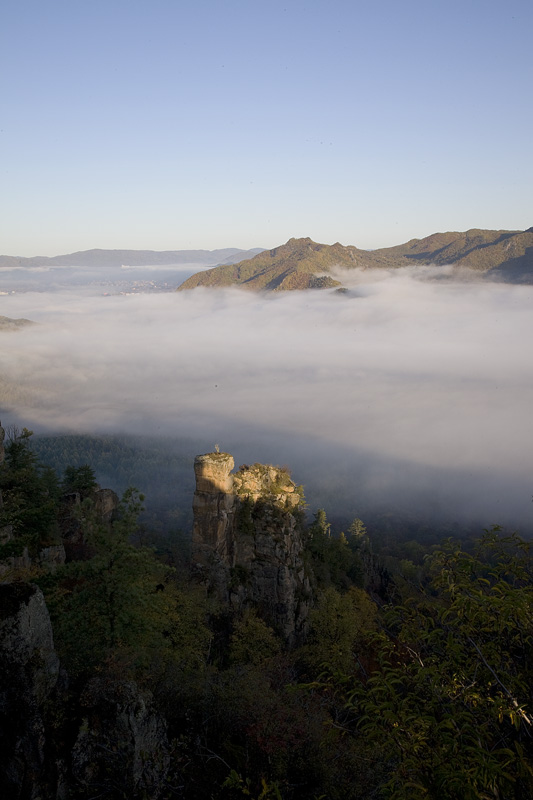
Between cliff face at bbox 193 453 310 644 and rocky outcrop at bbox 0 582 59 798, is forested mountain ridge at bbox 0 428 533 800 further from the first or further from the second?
cliff face at bbox 193 453 310 644

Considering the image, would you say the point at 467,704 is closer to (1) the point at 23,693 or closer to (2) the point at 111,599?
(1) the point at 23,693

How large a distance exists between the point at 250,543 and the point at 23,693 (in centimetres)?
2968

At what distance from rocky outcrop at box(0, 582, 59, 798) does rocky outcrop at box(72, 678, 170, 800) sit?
2.74ft

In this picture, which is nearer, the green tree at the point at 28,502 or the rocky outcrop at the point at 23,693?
the rocky outcrop at the point at 23,693

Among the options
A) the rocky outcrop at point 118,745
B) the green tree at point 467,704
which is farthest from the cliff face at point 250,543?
the green tree at point 467,704

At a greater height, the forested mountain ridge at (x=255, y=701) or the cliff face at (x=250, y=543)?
the forested mountain ridge at (x=255, y=701)

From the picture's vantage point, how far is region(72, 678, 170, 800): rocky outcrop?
36.2 ft

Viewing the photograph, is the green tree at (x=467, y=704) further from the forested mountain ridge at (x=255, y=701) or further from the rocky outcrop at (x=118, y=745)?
the rocky outcrop at (x=118, y=745)

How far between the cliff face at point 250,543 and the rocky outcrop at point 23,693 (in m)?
26.3

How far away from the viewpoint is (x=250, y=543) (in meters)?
40.0

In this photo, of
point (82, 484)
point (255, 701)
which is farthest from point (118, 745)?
point (82, 484)

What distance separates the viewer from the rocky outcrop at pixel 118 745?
434 inches

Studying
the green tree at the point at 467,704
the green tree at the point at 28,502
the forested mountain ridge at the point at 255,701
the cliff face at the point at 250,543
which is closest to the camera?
the green tree at the point at 467,704

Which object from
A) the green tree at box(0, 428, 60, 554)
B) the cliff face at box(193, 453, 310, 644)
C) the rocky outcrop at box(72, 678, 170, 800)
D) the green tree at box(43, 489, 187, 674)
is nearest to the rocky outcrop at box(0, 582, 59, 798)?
the rocky outcrop at box(72, 678, 170, 800)
